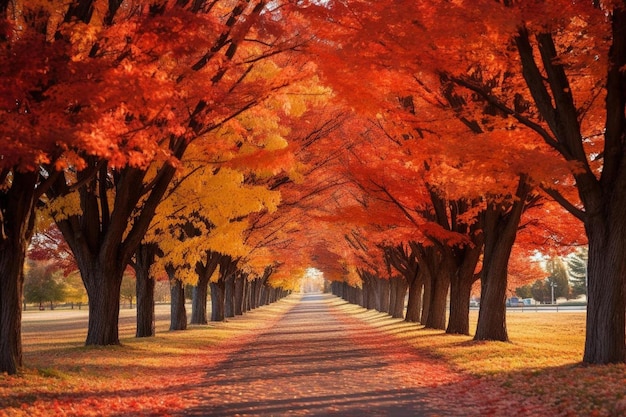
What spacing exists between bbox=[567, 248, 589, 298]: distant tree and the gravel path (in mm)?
109338

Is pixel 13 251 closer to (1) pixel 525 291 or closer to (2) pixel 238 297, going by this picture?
(2) pixel 238 297

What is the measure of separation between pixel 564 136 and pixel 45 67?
352 inches

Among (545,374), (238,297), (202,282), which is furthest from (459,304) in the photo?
(238,297)

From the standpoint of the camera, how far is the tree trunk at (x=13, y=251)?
11789mm

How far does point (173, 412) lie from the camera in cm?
956

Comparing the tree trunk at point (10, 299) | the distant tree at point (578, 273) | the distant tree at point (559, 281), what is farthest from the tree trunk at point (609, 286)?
the distant tree at point (578, 273)

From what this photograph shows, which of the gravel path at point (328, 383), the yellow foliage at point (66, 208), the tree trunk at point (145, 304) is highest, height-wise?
the yellow foliage at point (66, 208)

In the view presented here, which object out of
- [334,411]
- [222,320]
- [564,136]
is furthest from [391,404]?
[222,320]

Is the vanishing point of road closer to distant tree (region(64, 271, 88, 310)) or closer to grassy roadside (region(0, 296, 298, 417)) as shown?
grassy roadside (region(0, 296, 298, 417))

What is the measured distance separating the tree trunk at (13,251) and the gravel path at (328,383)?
3583mm

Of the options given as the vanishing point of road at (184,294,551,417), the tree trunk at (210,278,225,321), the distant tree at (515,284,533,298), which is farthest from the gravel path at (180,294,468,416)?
the distant tree at (515,284,533,298)

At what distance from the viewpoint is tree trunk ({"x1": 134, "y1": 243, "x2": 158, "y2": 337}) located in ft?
78.1

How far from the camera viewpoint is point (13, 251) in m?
11.9

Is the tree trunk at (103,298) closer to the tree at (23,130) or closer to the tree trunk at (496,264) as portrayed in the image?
the tree at (23,130)
